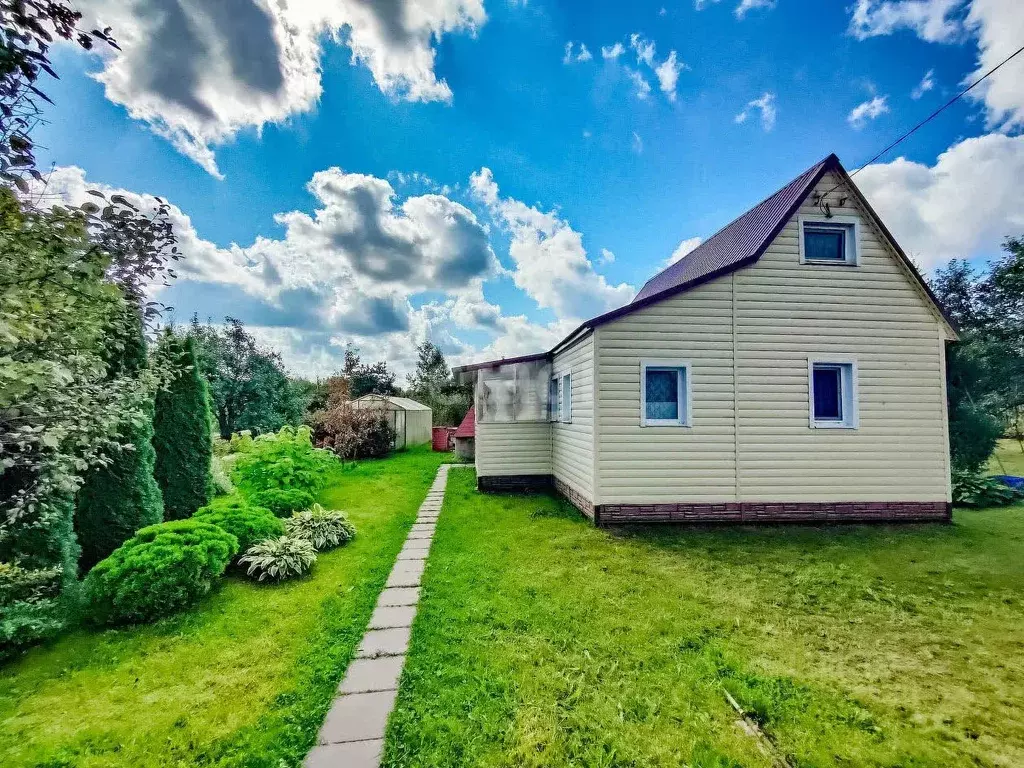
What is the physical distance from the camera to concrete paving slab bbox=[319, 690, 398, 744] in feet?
8.76

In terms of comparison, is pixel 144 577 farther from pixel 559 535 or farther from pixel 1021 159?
pixel 1021 159

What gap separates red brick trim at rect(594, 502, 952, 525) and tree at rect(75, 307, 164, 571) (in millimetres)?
6657

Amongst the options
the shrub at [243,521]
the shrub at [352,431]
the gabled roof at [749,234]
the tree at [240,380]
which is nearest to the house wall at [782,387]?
the gabled roof at [749,234]

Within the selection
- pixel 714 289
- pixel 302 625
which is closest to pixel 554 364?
pixel 714 289

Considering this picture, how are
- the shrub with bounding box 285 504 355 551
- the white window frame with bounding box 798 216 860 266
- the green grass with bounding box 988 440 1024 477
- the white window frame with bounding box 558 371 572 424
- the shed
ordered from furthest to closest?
1. the shed
2. the green grass with bounding box 988 440 1024 477
3. the white window frame with bounding box 558 371 572 424
4. the white window frame with bounding box 798 216 860 266
5. the shrub with bounding box 285 504 355 551

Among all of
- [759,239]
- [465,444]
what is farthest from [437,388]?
[759,239]

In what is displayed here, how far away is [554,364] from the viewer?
10719 millimetres

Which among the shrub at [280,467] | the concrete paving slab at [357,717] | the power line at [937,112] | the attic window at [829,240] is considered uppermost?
the power line at [937,112]

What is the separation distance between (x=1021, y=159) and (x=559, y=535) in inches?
430

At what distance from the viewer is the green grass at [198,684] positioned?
8.44ft

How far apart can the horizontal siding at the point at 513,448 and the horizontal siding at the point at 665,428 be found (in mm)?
3409

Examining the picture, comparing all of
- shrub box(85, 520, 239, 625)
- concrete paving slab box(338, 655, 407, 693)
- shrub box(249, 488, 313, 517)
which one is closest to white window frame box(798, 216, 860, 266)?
concrete paving slab box(338, 655, 407, 693)

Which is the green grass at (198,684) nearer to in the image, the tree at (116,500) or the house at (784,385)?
the tree at (116,500)

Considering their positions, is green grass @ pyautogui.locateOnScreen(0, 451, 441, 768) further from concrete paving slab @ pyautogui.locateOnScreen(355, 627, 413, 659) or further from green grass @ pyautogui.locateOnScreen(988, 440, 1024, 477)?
green grass @ pyautogui.locateOnScreen(988, 440, 1024, 477)
